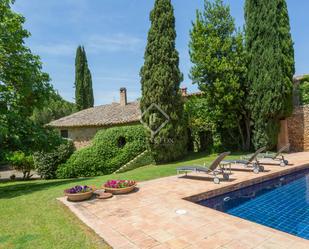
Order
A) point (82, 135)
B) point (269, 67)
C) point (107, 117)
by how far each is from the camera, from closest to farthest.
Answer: point (269, 67)
point (82, 135)
point (107, 117)

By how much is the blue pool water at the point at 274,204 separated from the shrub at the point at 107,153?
1206 cm

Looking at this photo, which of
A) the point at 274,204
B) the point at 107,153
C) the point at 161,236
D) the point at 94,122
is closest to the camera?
the point at 161,236

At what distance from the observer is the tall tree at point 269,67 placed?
18219mm

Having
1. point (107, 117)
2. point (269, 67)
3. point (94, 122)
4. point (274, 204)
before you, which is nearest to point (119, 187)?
point (274, 204)

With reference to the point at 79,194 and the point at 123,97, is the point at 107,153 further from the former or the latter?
the point at 79,194

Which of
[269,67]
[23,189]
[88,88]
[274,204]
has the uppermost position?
[88,88]

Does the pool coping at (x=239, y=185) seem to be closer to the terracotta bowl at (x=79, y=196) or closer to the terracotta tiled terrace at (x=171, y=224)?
the terracotta tiled terrace at (x=171, y=224)

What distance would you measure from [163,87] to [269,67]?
830cm

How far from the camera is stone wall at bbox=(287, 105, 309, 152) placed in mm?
20328

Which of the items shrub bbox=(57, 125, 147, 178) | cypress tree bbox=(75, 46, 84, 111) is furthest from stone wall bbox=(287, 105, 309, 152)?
cypress tree bbox=(75, 46, 84, 111)

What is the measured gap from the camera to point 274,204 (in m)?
8.36

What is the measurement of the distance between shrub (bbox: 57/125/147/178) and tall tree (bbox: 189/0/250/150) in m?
6.86

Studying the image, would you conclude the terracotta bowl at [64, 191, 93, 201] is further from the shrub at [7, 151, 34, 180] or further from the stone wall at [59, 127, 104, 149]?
the shrub at [7, 151, 34, 180]

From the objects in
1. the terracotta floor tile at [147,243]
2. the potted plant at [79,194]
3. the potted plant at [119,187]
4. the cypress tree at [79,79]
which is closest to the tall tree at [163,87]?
the potted plant at [119,187]
